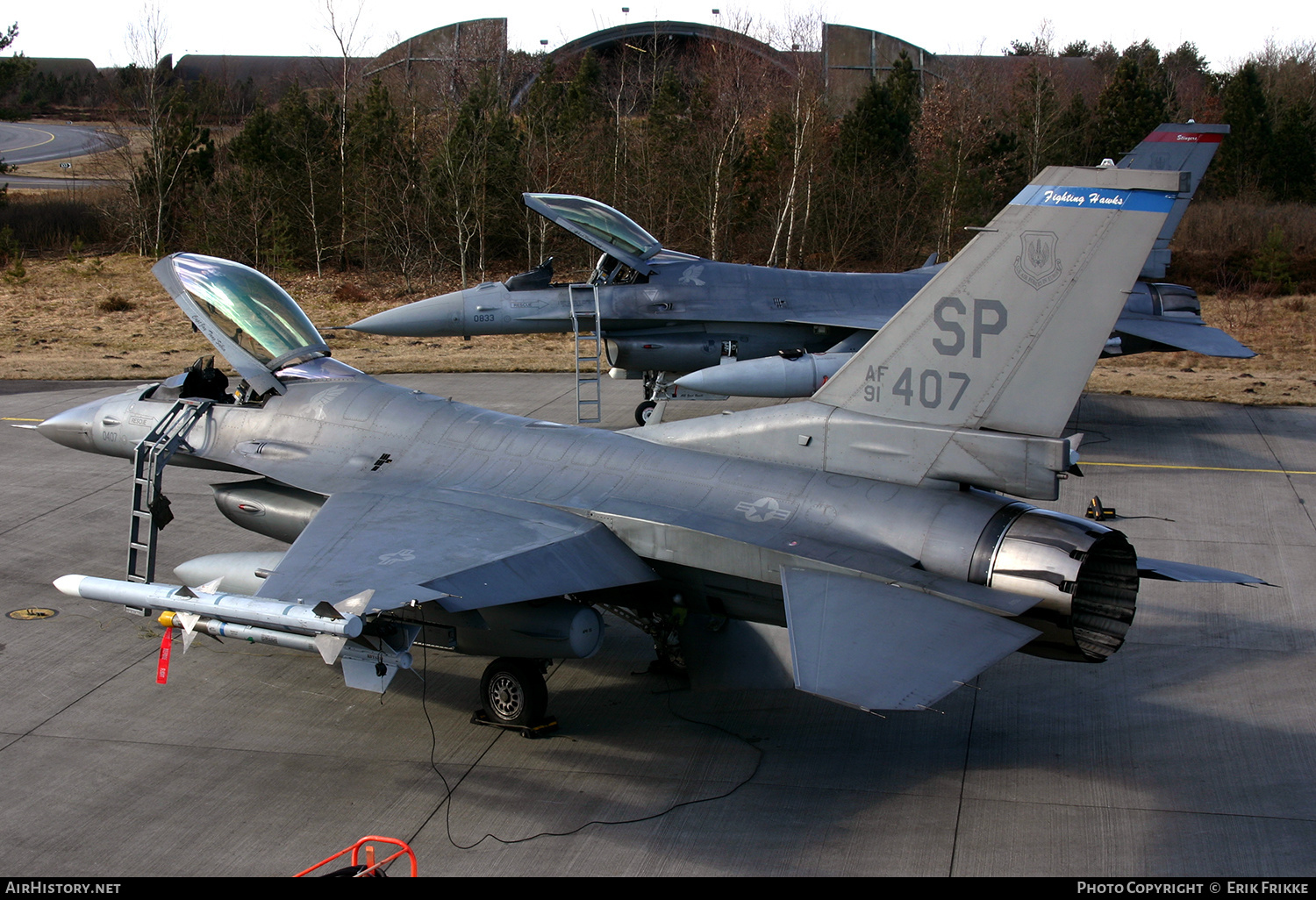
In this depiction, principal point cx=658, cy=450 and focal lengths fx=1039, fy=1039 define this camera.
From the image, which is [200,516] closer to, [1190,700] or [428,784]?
[428,784]

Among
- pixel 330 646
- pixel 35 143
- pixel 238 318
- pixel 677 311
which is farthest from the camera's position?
pixel 35 143

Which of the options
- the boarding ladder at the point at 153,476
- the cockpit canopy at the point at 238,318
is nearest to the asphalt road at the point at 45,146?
the cockpit canopy at the point at 238,318

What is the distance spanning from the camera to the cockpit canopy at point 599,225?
16.9m

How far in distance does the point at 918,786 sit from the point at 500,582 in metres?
3.34

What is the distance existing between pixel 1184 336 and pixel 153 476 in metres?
15.5

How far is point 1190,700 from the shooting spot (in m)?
8.79

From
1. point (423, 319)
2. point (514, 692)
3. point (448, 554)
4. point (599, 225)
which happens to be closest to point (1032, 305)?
point (448, 554)

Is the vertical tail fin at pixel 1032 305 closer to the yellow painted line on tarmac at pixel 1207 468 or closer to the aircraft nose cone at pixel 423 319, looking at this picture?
the yellow painted line on tarmac at pixel 1207 468

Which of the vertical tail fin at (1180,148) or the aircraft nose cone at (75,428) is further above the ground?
the vertical tail fin at (1180,148)

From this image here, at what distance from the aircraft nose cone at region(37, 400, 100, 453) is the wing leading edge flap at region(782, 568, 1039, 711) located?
796 centimetres

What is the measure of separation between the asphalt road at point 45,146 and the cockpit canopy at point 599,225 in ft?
112

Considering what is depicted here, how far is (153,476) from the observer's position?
9.94 metres

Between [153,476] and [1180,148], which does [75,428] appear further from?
[1180,148]

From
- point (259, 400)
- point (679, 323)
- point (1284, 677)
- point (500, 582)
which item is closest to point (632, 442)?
point (500, 582)
